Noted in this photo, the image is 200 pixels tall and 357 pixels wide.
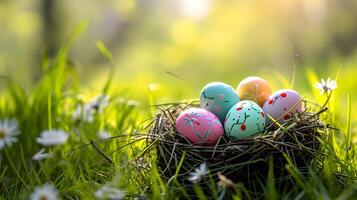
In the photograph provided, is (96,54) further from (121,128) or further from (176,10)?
(121,128)

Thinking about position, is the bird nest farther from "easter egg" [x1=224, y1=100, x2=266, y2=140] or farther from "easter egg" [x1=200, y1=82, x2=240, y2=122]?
"easter egg" [x1=200, y1=82, x2=240, y2=122]

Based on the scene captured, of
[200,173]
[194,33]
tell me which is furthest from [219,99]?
[194,33]

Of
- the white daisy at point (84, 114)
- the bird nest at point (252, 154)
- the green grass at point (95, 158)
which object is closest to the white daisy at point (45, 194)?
the green grass at point (95, 158)

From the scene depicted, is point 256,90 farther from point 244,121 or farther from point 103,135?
point 103,135

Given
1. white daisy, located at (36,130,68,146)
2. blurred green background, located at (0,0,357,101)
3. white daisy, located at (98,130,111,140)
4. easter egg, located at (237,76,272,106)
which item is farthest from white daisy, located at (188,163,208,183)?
blurred green background, located at (0,0,357,101)

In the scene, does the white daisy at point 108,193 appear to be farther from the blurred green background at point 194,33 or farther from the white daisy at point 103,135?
the blurred green background at point 194,33

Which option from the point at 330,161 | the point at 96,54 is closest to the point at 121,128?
the point at 330,161

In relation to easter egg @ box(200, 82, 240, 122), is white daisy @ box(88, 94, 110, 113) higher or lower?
higher
